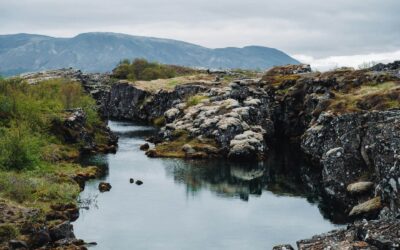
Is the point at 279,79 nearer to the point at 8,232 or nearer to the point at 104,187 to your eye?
the point at 104,187

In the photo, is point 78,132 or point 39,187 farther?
point 78,132

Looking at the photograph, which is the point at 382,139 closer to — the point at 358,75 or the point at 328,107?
the point at 328,107

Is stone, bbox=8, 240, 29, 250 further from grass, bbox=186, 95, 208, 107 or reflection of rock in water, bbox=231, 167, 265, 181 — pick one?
grass, bbox=186, 95, 208, 107

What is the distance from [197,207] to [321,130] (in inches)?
1440

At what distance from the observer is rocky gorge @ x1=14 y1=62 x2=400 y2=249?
60375 mm

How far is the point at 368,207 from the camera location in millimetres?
64188

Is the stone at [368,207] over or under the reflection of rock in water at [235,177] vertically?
over

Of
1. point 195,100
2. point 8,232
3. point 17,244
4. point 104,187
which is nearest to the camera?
point 17,244

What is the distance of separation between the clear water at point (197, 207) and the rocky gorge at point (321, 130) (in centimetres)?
554

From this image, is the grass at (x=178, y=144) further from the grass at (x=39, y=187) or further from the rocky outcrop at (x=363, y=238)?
the rocky outcrop at (x=363, y=238)

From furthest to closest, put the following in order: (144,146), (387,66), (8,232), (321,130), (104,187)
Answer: (387,66) → (144,146) → (321,130) → (104,187) → (8,232)

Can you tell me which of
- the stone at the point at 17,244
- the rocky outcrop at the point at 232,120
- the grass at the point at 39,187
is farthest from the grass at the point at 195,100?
the stone at the point at 17,244

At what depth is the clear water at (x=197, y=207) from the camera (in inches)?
2402

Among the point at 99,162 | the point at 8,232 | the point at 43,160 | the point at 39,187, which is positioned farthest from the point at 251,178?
the point at 8,232
